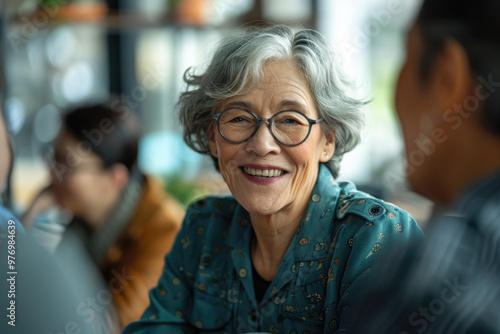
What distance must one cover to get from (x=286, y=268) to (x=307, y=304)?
8 cm

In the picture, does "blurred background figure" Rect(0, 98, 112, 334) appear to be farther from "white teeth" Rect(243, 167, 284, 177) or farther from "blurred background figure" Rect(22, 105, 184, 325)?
"blurred background figure" Rect(22, 105, 184, 325)

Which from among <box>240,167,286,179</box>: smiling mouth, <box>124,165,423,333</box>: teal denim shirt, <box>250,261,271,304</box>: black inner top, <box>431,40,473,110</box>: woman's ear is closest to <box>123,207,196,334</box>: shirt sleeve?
<box>124,165,423,333</box>: teal denim shirt

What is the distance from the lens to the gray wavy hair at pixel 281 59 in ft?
3.21

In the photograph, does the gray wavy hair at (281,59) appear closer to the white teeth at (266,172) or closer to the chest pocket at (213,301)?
the white teeth at (266,172)

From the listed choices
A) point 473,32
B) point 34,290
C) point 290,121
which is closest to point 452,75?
point 473,32

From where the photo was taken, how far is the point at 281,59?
98 centimetres

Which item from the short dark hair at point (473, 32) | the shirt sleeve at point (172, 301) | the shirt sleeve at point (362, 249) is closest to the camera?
the short dark hair at point (473, 32)

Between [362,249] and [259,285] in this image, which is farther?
[259,285]

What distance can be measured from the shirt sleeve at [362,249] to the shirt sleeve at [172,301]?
0.34 metres

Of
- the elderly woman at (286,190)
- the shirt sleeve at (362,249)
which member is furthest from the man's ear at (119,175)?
the shirt sleeve at (362,249)

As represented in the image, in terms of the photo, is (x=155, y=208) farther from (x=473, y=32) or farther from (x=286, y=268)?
(x=473, y=32)

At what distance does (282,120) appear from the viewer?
3.17 feet

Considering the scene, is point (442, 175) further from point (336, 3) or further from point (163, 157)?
point (163, 157)

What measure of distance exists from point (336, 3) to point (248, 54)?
1838 millimetres
